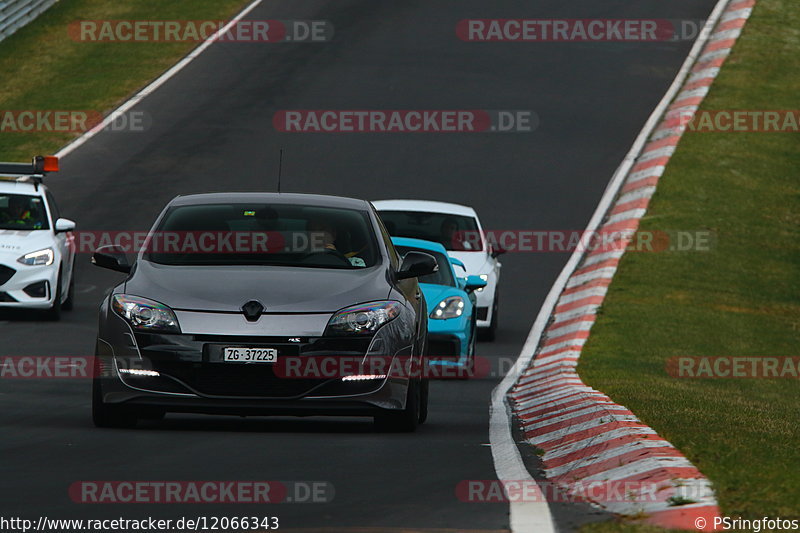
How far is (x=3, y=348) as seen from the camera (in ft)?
54.9

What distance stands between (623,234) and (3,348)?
1281cm

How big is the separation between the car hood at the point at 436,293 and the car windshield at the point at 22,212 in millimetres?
5830

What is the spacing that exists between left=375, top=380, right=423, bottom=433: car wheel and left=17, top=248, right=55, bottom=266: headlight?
996 centimetres

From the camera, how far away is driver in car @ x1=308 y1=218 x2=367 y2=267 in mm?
11078

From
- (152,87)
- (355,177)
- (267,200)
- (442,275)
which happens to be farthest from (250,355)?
(152,87)

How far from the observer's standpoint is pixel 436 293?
1675 centimetres

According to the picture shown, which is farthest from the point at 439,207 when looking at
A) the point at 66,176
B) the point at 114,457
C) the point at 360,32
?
the point at 360,32

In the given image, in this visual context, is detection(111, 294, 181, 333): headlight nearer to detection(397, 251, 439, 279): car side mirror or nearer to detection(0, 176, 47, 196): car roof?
detection(397, 251, 439, 279): car side mirror

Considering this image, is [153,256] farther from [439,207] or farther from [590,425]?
[439,207]

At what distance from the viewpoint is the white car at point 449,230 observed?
67.1ft

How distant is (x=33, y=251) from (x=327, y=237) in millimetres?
9501
